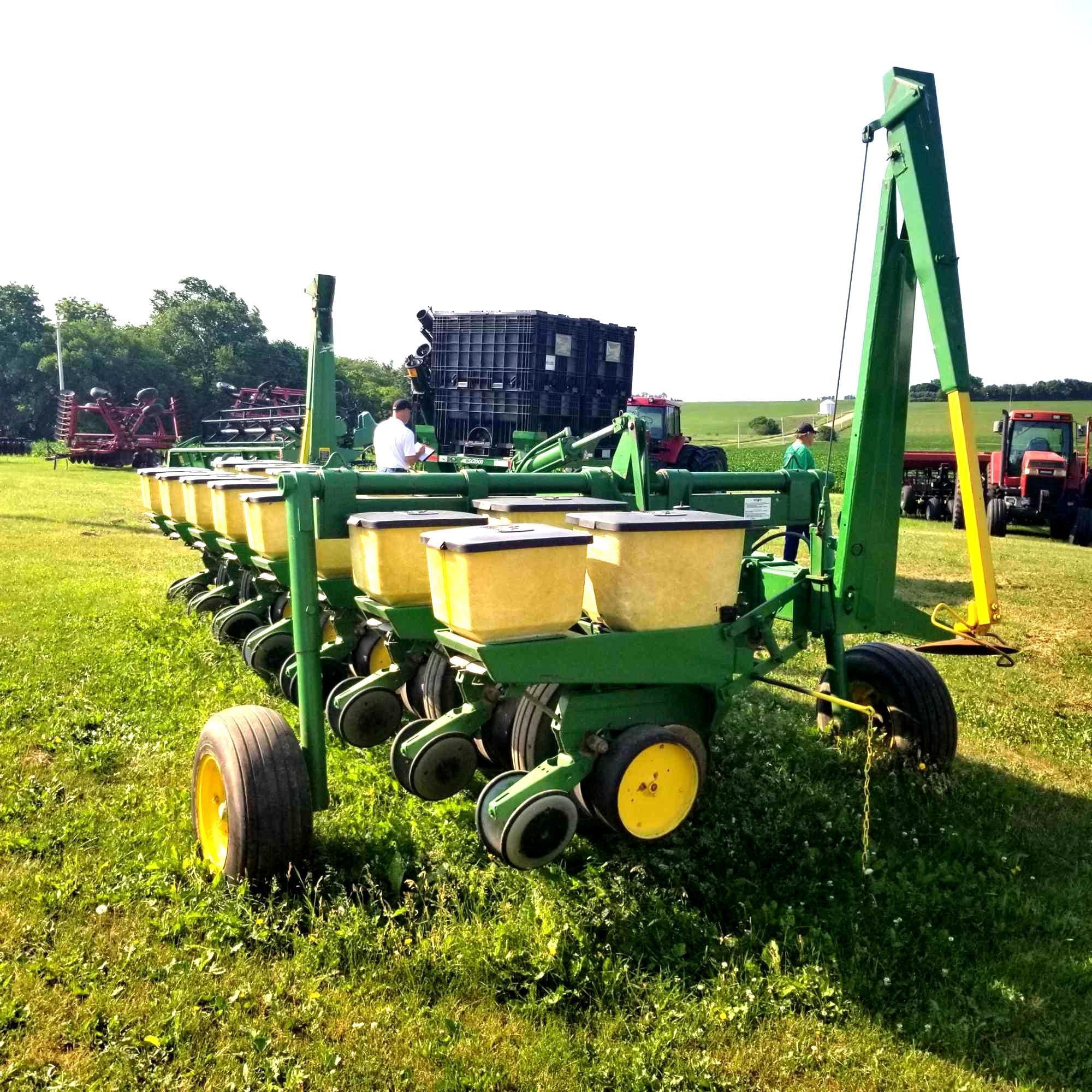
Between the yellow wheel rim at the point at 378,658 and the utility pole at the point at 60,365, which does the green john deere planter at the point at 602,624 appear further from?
the utility pole at the point at 60,365

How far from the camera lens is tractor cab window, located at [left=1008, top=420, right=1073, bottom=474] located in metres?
20.8

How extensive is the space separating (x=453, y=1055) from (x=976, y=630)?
279 cm

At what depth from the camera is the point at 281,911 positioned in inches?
138

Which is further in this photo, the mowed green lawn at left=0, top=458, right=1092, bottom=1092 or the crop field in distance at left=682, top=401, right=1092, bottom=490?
the crop field in distance at left=682, top=401, right=1092, bottom=490

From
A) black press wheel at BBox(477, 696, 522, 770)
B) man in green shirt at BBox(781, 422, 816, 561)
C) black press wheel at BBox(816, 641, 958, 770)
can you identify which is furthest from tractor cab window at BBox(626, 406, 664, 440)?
black press wheel at BBox(477, 696, 522, 770)

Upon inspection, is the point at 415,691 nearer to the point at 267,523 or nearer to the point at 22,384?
the point at 267,523

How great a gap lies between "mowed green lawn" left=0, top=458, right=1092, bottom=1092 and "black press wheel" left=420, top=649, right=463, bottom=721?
466 mm

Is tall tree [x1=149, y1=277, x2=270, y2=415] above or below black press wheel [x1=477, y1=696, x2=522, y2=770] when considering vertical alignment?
above

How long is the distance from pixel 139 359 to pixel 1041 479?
4453 centimetres

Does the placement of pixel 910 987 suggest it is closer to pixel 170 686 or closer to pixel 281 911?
pixel 281 911

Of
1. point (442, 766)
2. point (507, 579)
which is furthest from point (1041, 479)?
point (507, 579)

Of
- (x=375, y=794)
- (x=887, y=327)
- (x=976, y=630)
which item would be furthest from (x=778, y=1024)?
(x=887, y=327)

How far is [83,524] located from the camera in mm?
15758

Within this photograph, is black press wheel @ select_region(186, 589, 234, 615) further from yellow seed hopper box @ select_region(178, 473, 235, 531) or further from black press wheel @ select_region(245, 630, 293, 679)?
black press wheel @ select_region(245, 630, 293, 679)
